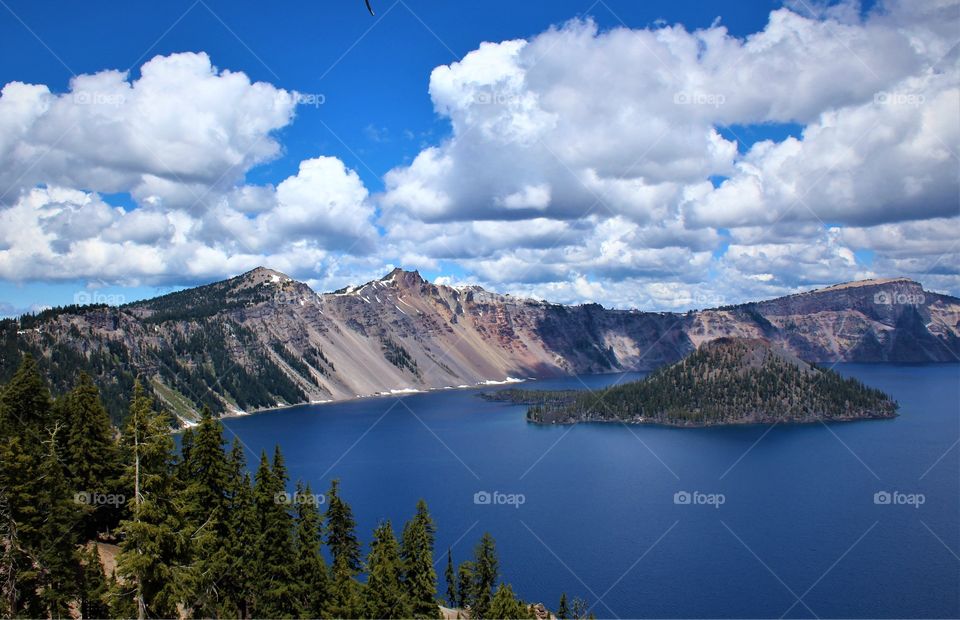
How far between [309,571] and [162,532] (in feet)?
72.8

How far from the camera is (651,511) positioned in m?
129

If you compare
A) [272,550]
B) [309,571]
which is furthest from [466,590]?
[272,550]

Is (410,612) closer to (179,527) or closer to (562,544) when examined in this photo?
(179,527)

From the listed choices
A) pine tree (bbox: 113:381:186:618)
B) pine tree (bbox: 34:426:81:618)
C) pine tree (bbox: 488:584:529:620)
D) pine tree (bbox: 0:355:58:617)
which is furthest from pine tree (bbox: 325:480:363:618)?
pine tree (bbox: 113:381:186:618)

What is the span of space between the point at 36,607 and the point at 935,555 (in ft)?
363

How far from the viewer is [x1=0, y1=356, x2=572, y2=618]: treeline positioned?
27172 millimetres

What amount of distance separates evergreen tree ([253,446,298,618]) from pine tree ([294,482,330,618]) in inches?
29.2

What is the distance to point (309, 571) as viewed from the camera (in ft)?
154

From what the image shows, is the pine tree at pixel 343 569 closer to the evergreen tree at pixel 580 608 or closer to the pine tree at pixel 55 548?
the pine tree at pixel 55 548

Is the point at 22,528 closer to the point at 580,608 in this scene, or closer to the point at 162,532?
the point at 162,532

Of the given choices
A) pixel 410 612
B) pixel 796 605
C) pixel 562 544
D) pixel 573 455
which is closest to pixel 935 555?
pixel 796 605

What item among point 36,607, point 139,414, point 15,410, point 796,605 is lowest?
point 796,605

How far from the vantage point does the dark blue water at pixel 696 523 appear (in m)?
87.2

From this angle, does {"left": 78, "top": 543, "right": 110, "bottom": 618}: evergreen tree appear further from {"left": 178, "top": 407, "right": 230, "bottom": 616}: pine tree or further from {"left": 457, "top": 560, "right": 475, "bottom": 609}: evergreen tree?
{"left": 457, "top": 560, "right": 475, "bottom": 609}: evergreen tree
